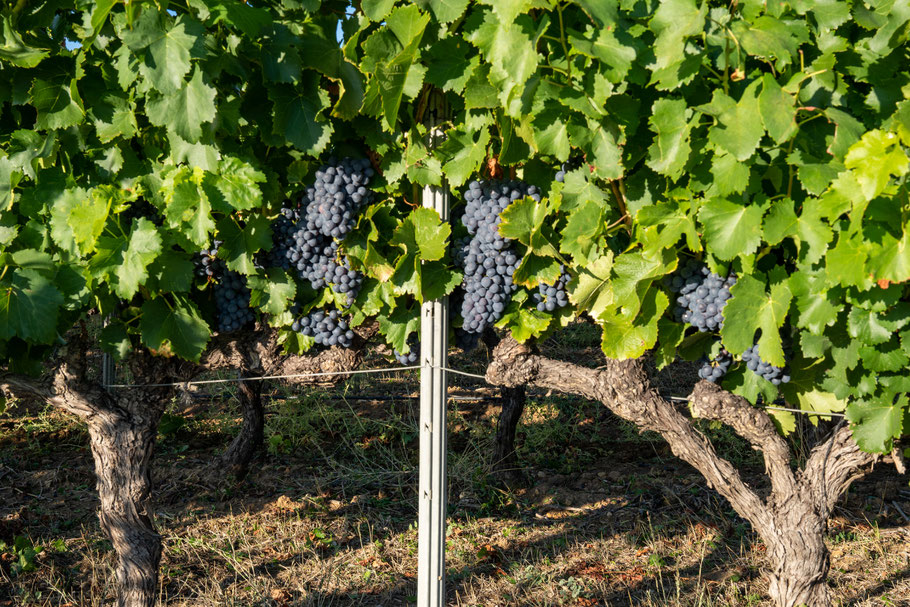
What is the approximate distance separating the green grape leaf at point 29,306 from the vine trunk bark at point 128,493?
64cm

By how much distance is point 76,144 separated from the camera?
2.55 metres

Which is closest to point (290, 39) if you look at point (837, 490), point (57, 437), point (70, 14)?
point (70, 14)

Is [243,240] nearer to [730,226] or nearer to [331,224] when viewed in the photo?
[331,224]

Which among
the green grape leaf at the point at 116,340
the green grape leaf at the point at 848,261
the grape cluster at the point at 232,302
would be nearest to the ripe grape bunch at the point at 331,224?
the grape cluster at the point at 232,302

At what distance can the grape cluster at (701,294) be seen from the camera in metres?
2.17

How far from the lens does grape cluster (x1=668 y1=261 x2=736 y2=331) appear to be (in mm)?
2168

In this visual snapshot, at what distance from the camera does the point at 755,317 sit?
2066mm

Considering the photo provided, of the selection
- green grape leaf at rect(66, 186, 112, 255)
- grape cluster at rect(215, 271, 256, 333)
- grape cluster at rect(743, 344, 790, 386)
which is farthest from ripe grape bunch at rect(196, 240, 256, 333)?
grape cluster at rect(743, 344, 790, 386)

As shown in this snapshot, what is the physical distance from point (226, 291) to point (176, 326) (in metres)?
0.20

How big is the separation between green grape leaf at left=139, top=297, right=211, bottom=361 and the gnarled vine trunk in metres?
1.04

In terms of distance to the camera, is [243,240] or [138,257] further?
[243,240]

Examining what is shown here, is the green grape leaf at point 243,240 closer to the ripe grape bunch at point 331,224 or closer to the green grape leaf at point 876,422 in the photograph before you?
the ripe grape bunch at point 331,224

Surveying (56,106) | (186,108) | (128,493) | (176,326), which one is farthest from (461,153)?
(128,493)

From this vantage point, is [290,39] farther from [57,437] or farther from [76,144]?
[57,437]
